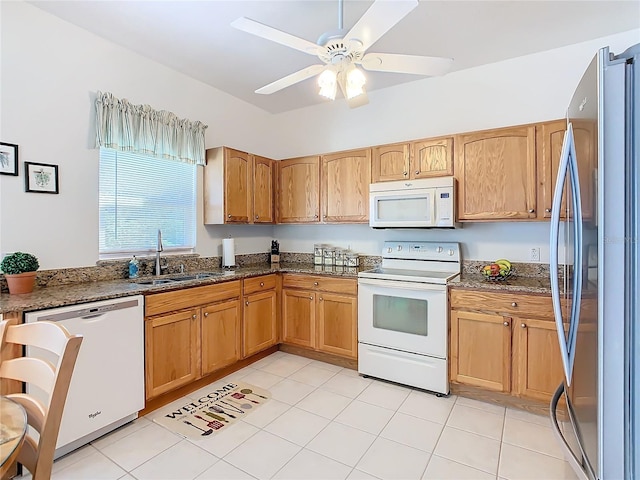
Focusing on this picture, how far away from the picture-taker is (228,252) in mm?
3600

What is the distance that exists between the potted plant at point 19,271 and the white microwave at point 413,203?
2.55 metres

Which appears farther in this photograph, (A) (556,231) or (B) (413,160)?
(B) (413,160)

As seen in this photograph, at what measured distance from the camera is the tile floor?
1855 mm

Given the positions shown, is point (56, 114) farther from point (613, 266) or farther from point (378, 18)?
point (613, 266)

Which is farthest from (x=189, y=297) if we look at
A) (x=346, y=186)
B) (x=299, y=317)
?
(x=346, y=186)

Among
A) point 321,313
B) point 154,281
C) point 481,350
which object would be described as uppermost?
point 154,281

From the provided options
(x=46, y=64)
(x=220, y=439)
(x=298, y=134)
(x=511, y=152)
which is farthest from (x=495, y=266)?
(x=46, y=64)

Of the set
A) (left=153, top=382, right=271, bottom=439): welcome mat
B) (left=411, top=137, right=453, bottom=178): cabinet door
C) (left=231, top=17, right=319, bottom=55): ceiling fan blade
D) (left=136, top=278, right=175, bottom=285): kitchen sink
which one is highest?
(left=231, top=17, right=319, bottom=55): ceiling fan blade

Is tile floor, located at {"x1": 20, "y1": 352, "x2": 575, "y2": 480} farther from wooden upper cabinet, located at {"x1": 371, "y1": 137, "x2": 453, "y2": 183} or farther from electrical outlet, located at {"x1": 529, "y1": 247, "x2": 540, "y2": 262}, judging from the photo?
wooden upper cabinet, located at {"x1": 371, "y1": 137, "x2": 453, "y2": 183}

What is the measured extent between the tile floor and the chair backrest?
2.85 feet

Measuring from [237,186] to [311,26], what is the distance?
64.2 inches

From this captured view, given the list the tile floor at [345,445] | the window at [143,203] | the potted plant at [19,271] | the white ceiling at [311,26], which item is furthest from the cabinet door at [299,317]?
the white ceiling at [311,26]

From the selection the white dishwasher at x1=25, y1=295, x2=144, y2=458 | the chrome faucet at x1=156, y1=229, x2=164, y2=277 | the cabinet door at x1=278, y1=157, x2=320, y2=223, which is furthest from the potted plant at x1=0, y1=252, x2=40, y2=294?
the cabinet door at x1=278, y1=157, x2=320, y2=223

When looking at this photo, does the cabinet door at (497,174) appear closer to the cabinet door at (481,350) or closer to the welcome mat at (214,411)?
the cabinet door at (481,350)
